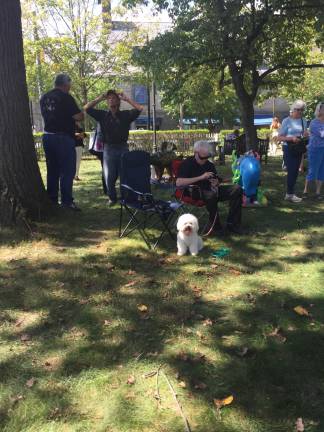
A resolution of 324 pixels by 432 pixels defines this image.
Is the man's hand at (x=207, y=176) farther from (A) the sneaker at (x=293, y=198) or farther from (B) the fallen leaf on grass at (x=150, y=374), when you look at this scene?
(B) the fallen leaf on grass at (x=150, y=374)

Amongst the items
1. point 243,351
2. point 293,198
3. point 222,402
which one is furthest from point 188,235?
point 293,198

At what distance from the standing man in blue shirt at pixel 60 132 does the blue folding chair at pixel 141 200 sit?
43.9 inches

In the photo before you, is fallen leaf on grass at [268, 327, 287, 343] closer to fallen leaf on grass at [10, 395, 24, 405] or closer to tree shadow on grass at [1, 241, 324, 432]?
tree shadow on grass at [1, 241, 324, 432]

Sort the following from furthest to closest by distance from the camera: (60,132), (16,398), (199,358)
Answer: (60,132)
(199,358)
(16,398)

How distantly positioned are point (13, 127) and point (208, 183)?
2.73m

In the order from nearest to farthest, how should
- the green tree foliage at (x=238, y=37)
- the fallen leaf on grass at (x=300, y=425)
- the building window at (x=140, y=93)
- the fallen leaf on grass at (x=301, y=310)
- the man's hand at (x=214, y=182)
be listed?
the fallen leaf on grass at (x=300, y=425) → the fallen leaf on grass at (x=301, y=310) → the man's hand at (x=214, y=182) → the green tree foliage at (x=238, y=37) → the building window at (x=140, y=93)

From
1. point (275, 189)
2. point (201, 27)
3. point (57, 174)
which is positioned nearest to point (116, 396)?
point (57, 174)

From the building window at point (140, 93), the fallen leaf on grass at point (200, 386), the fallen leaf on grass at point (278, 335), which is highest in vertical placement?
the building window at point (140, 93)

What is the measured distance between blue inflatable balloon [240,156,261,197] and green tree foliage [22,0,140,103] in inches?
664

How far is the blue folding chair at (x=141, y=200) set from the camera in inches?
216

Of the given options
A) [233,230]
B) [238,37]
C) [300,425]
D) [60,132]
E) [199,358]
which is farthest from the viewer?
[238,37]

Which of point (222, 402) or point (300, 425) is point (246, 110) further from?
point (300, 425)

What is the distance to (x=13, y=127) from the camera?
5719mm

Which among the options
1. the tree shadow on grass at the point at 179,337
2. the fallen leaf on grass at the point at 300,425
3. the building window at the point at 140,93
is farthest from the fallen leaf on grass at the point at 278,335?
the building window at the point at 140,93
